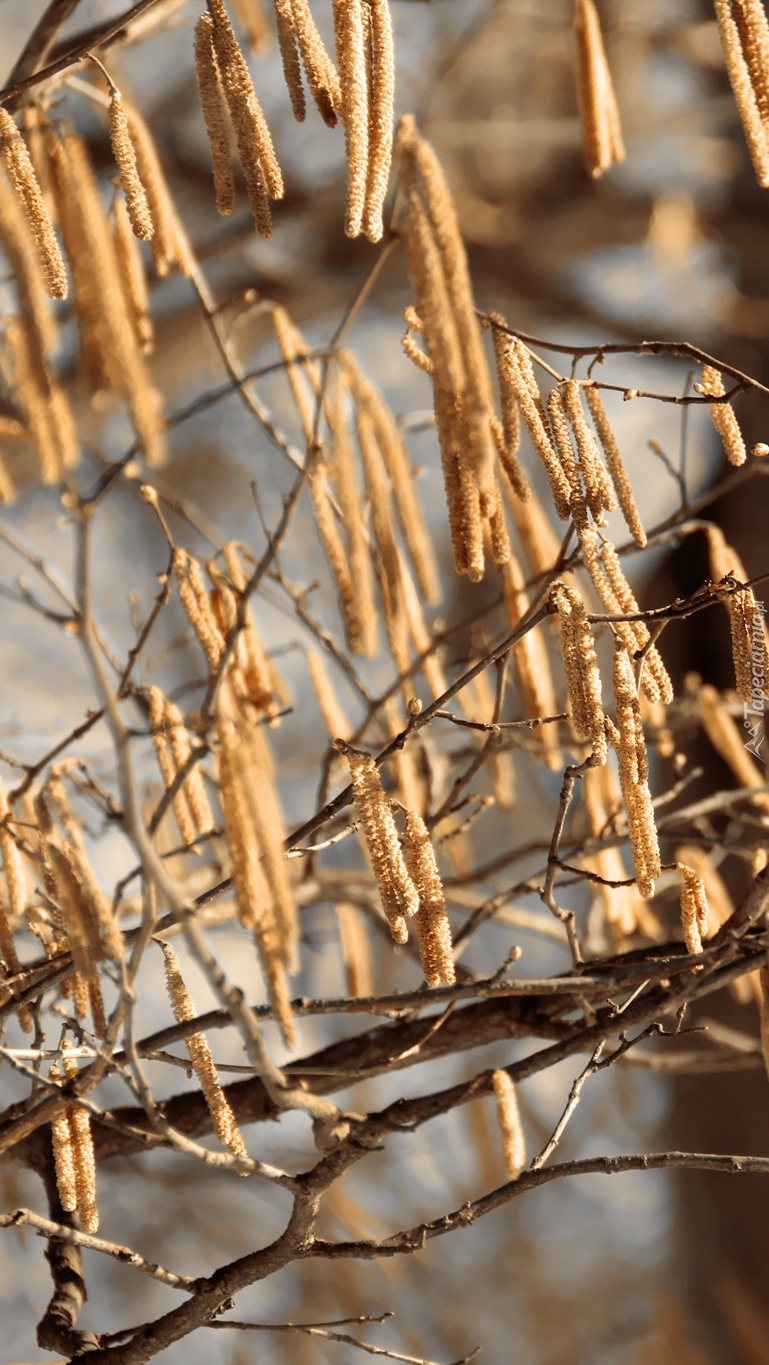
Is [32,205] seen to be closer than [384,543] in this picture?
Yes

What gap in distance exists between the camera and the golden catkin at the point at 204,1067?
35cm

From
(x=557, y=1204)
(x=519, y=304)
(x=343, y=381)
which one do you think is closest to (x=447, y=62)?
(x=519, y=304)

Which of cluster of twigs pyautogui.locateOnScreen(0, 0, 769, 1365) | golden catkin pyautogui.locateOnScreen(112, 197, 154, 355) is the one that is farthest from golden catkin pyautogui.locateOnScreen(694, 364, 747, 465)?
golden catkin pyautogui.locateOnScreen(112, 197, 154, 355)

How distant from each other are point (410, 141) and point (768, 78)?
16 cm

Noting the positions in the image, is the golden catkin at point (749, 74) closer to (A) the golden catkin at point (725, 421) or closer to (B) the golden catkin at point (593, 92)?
(A) the golden catkin at point (725, 421)

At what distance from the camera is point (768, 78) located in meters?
0.36

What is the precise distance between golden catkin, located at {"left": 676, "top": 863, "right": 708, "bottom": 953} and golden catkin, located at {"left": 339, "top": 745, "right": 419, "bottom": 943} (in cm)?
10

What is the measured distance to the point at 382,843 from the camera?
0.33 meters

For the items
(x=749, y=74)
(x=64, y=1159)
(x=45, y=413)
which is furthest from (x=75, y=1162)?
(x=749, y=74)

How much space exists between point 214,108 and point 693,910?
29 cm

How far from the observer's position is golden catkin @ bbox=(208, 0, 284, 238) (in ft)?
1.16

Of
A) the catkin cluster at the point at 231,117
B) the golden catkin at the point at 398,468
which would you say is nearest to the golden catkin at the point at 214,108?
the catkin cluster at the point at 231,117

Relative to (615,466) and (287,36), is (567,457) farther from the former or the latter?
(287,36)

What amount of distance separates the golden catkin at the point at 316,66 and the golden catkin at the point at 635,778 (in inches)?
7.0
